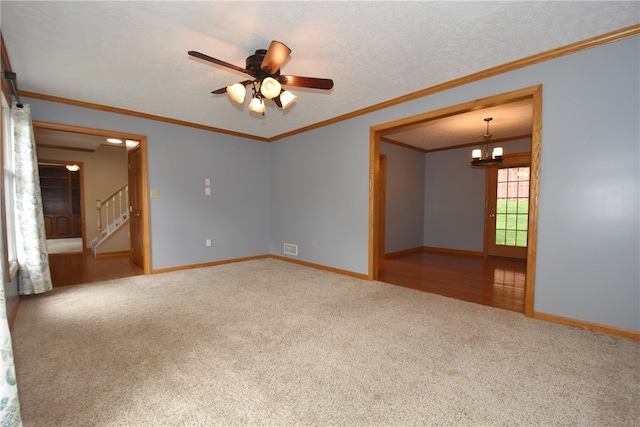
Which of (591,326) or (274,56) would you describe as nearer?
(274,56)

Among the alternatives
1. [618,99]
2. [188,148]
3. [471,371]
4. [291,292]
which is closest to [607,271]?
[618,99]

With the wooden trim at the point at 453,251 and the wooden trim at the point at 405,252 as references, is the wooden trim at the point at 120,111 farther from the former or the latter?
the wooden trim at the point at 453,251

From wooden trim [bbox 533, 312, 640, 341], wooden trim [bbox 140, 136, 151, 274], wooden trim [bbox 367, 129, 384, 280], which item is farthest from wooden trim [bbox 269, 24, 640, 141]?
wooden trim [bbox 140, 136, 151, 274]

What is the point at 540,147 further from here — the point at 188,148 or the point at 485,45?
the point at 188,148

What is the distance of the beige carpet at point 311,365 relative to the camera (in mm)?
1525

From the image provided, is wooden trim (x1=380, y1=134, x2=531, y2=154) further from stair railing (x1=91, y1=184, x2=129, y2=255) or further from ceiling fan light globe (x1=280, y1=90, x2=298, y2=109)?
stair railing (x1=91, y1=184, x2=129, y2=255)

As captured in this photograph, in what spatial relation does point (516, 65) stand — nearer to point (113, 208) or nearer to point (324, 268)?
point (324, 268)

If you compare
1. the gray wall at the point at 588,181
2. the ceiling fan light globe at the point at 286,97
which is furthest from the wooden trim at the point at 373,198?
the ceiling fan light globe at the point at 286,97

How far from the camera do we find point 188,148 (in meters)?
4.92

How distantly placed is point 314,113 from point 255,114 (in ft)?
3.08

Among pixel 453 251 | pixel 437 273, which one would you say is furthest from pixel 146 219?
pixel 453 251

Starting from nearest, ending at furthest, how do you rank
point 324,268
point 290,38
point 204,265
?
point 290,38
point 324,268
point 204,265

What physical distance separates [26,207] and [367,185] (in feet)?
14.1

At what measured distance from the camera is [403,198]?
6754 mm
